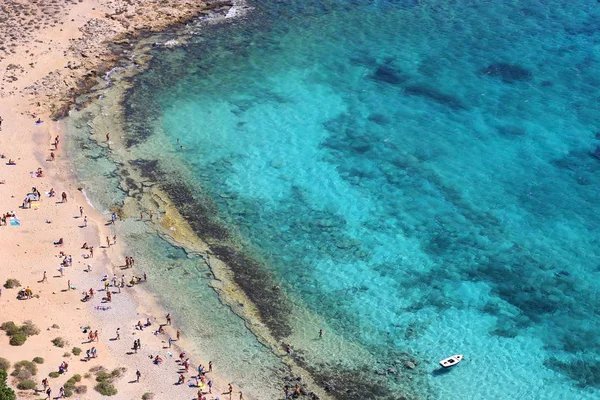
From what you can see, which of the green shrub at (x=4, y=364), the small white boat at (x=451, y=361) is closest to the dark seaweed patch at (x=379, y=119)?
the small white boat at (x=451, y=361)

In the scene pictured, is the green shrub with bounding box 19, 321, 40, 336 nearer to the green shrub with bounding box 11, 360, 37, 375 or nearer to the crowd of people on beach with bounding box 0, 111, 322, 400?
the green shrub with bounding box 11, 360, 37, 375

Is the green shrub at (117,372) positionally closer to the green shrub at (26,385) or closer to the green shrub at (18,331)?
the green shrub at (26,385)

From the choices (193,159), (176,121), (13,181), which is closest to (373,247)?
(193,159)

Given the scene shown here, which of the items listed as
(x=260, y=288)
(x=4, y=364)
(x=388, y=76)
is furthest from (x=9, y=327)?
(x=388, y=76)

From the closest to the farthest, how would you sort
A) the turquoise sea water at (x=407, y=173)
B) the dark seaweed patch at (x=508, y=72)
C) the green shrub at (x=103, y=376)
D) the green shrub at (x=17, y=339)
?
the green shrub at (x=103, y=376)
the green shrub at (x=17, y=339)
the turquoise sea water at (x=407, y=173)
the dark seaweed patch at (x=508, y=72)

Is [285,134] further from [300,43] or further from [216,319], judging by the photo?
[216,319]

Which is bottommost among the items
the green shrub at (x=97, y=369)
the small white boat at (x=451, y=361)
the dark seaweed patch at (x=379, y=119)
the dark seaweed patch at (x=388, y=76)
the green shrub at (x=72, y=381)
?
the small white boat at (x=451, y=361)

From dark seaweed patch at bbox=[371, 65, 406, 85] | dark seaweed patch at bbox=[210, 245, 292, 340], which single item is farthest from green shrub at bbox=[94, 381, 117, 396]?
dark seaweed patch at bbox=[371, 65, 406, 85]

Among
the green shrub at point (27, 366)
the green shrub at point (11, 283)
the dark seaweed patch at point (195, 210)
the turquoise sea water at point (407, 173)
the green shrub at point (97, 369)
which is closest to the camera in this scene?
the green shrub at point (27, 366)
